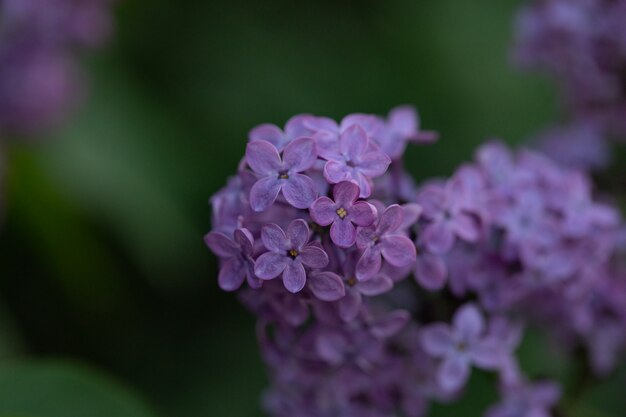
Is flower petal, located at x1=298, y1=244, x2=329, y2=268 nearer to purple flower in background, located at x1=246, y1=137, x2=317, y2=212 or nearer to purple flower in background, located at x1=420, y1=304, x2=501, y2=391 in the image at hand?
purple flower in background, located at x1=246, y1=137, x2=317, y2=212

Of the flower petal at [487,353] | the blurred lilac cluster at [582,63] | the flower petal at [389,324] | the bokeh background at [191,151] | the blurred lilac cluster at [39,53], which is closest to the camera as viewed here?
the flower petal at [389,324]

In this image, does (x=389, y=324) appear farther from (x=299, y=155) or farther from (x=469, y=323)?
(x=299, y=155)

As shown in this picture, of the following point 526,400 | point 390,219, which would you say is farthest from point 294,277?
point 526,400

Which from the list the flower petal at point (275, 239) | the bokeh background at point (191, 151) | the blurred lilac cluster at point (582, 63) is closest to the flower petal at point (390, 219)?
the flower petal at point (275, 239)

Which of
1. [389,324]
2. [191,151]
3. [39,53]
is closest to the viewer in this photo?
[389,324]

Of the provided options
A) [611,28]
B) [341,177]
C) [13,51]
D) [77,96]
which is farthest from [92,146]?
[341,177]

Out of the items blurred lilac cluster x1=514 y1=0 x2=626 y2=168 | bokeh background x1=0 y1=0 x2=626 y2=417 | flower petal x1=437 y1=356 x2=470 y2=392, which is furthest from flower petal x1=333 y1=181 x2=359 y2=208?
bokeh background x1=0 y1=0 x2=626 y2=417

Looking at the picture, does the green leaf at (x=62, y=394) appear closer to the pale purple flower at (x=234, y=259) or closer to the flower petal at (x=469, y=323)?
the pale purple flower at (x=234, y=259)
